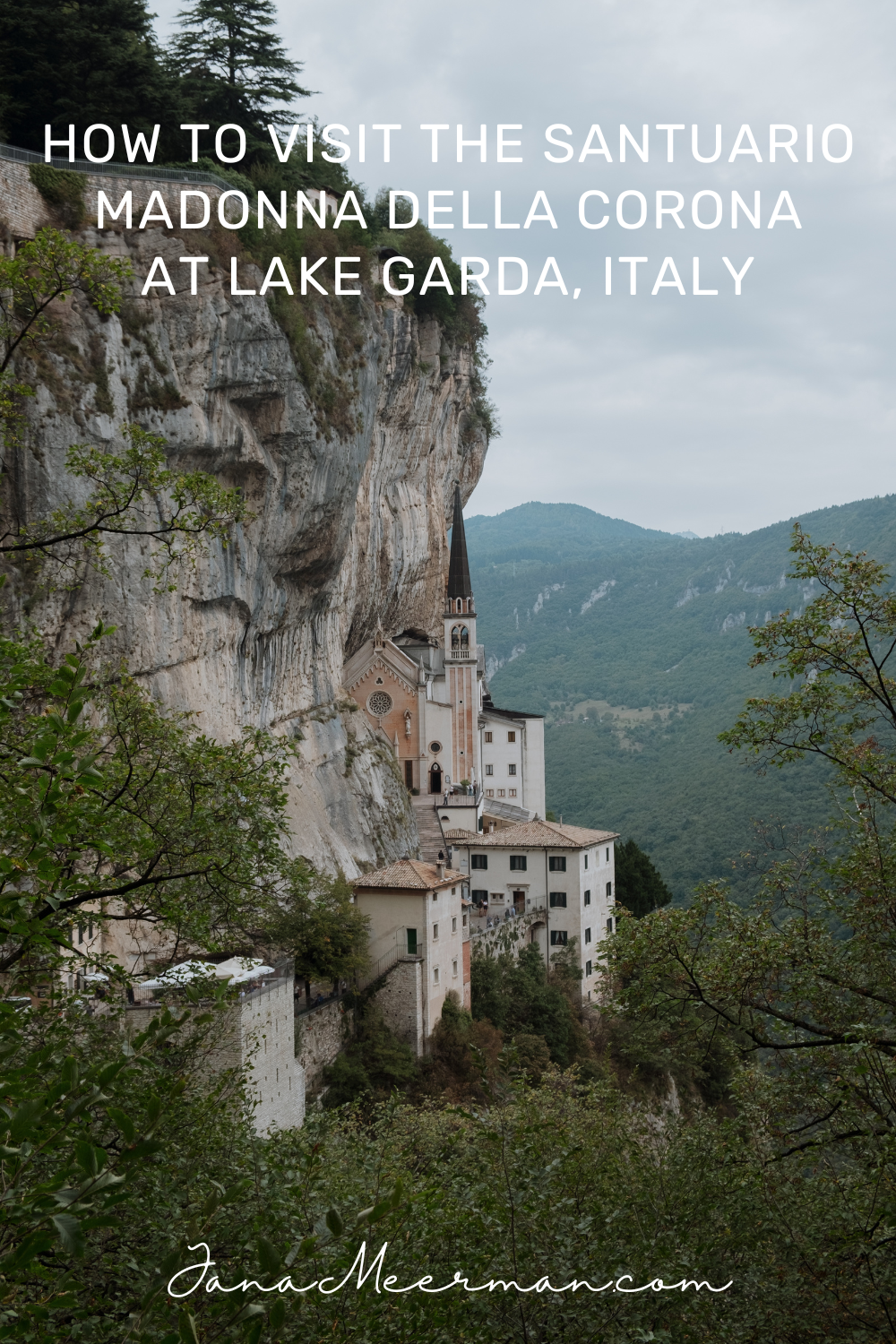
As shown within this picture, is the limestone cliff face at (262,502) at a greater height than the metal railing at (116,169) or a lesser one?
lesser

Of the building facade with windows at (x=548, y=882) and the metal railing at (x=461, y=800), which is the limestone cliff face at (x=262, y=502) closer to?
the building facade with windows at (x=548, y=882)

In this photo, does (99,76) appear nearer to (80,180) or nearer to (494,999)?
(80,180)

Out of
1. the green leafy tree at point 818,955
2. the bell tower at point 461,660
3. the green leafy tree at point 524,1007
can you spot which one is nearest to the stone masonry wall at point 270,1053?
the green leafy tree at point 818,955

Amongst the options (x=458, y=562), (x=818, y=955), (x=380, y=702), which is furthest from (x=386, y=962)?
(x=458, y=562)

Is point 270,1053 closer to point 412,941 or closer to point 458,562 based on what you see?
point 412,941

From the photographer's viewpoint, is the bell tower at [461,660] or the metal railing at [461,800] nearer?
the metal railing at [461,800]

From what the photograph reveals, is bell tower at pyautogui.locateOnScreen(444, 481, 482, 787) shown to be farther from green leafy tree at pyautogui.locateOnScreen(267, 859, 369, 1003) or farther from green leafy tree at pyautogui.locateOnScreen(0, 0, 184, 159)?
green leafy tree at pyautogui.locateOnScreen(0, 0, 184, 159)

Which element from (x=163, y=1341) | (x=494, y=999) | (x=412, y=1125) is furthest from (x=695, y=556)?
(x=163, y=1341)

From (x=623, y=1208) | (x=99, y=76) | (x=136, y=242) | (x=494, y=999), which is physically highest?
(x=99, y=76)
